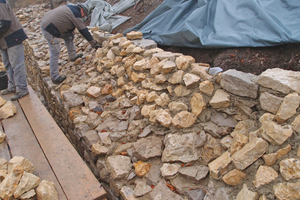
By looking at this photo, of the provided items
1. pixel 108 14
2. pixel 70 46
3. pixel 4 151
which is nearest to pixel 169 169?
pixel 4 151

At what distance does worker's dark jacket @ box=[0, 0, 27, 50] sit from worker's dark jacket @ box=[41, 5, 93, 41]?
53 centimetres

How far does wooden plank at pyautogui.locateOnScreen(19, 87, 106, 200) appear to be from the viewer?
211 cm

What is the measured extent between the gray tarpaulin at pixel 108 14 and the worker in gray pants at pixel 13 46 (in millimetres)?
2151

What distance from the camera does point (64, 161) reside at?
7.93 ft

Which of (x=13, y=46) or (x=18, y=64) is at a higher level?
(x=13, y=46)

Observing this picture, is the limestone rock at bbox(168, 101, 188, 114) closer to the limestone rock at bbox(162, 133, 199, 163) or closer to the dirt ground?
the limestone rock at bbox(162, 133, 199, 163)

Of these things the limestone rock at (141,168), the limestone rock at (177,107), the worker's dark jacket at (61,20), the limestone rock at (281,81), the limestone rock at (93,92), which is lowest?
the limestone rock at (141,168)

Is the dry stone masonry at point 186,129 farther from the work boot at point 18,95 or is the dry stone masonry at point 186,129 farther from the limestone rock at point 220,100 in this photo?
the work boot at point 18,95

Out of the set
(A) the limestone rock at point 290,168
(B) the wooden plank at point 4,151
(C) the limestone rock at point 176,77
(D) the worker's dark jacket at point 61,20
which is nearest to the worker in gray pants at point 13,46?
(D) the worker's dark jacket at point 61,20

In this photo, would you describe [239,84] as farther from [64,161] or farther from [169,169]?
[64,161]

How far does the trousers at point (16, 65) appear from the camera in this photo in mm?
3357

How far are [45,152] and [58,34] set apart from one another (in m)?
2.37

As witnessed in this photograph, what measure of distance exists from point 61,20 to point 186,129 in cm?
305

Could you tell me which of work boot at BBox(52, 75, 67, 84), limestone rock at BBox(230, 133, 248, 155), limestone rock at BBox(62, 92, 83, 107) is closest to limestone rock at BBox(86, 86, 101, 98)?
limestone rock at BBox(62, 92, 83, 107)
